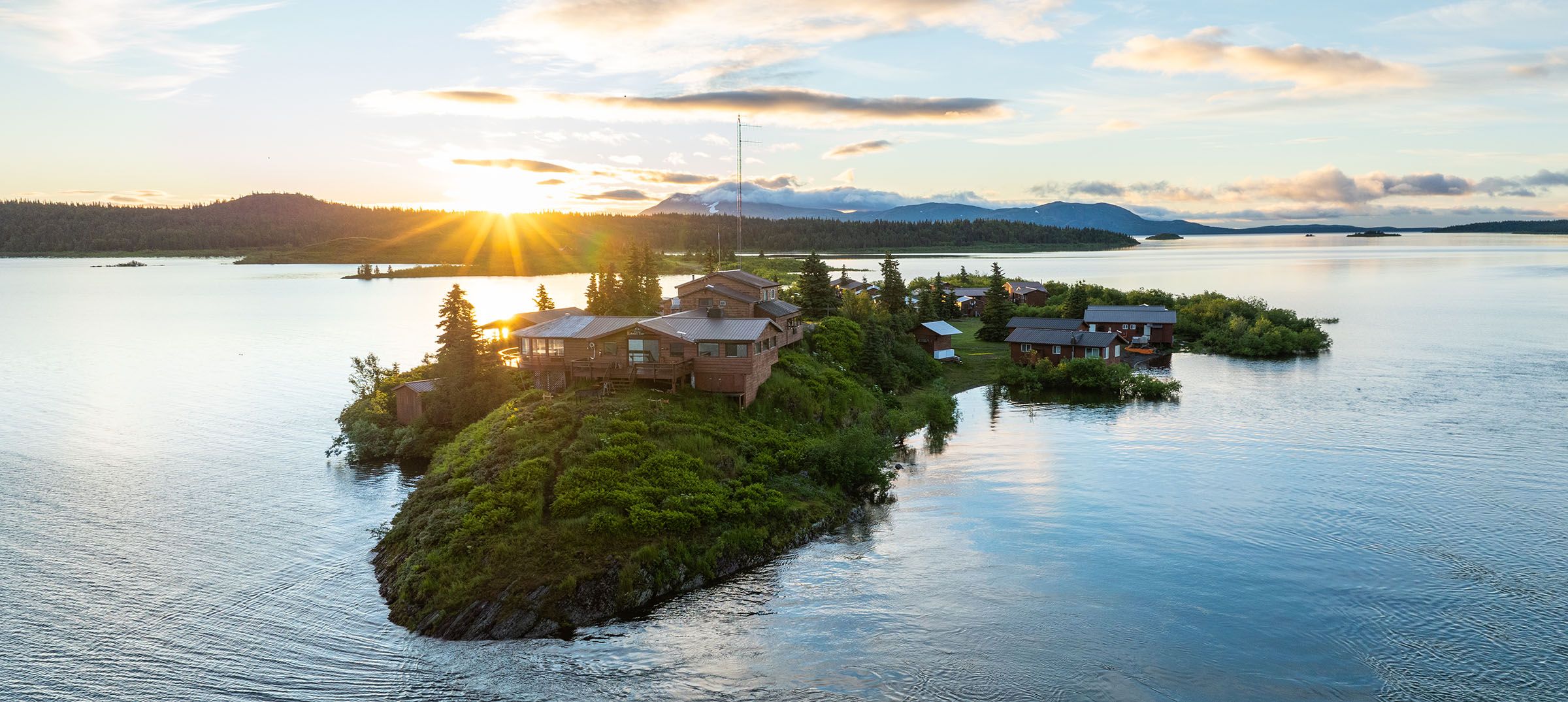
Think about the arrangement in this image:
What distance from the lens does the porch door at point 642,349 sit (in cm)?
4762

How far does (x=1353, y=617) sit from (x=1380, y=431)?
32.5 meters

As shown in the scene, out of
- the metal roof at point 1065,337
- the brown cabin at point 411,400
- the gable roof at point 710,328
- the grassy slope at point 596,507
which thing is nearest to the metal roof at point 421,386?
the brown cabin at point 411,400

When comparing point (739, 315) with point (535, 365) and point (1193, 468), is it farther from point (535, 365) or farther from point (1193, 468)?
point (1193, 468)

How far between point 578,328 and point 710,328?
25.2 ft

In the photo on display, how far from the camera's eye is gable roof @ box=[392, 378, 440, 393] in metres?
54.5

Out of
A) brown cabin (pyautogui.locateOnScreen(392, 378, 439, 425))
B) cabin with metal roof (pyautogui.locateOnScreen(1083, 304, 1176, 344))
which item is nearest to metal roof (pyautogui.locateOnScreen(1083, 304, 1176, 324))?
cabin with metal roof (pyautogui.locateOnScreen(1083, 304, 1176, 344))

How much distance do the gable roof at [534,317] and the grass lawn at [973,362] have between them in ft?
111

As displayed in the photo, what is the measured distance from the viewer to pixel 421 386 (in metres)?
55.1

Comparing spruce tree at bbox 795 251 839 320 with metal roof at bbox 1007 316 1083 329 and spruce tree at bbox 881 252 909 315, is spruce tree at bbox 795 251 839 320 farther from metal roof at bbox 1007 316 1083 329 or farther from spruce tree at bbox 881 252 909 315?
metal roof at bbox 1007 316 1083 329

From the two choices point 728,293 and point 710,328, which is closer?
point 710,328

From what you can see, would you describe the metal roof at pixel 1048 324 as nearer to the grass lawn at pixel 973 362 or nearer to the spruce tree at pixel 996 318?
the grass lawn at pixel 973 362

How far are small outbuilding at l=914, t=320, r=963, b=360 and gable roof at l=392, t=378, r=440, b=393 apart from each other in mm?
47063

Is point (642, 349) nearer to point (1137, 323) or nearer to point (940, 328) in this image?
point (940, 328)

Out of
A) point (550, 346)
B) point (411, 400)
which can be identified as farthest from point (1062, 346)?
point (411, 400)
